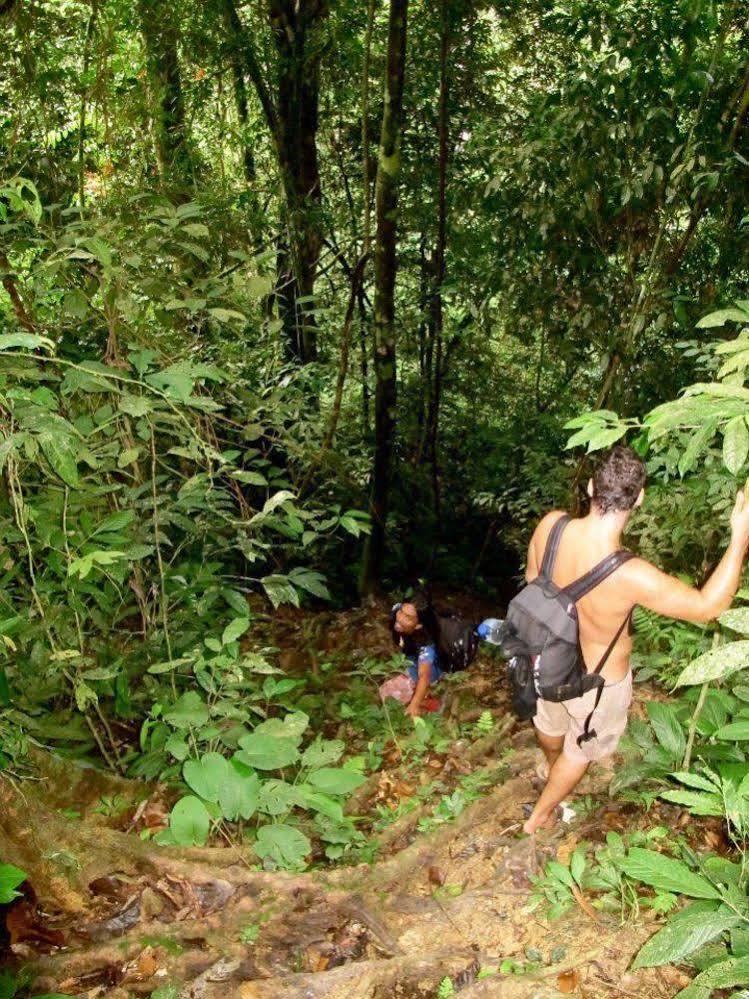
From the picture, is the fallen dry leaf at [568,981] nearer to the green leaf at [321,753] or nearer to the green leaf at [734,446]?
the green leaf at [321,753]

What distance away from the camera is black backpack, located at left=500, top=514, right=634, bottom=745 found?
294cm

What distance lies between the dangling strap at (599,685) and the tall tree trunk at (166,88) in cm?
592

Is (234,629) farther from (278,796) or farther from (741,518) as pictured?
(741,518)

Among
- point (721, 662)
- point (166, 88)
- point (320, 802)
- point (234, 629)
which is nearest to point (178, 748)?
point (234, 629)

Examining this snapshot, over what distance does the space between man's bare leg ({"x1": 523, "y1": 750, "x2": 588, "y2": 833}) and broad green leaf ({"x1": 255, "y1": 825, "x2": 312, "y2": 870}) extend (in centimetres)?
115

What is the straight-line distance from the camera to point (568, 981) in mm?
2410

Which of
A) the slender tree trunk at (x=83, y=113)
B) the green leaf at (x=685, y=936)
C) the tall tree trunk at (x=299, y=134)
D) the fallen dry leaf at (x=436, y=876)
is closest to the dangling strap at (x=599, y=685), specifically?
the fallen dry leaf at (x=436, y=876)

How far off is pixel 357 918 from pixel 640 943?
1142 mm

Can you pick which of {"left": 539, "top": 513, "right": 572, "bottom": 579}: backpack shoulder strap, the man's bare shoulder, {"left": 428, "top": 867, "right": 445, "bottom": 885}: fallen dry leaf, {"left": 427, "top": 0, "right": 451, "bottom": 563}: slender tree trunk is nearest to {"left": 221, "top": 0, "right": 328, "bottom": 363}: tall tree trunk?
{"left": 427, "top": 0, "right": 451, "bottom": 563}: slender tree trunk

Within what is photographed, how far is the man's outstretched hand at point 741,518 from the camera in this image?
7.50 feet

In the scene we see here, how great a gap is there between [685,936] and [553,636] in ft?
3.86

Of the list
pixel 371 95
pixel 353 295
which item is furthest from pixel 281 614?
pixel 371 95

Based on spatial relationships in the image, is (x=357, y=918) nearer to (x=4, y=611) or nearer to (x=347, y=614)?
(x=4, y=611)

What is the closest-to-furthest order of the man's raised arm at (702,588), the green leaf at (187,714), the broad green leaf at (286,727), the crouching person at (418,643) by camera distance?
the man's raised arm at (702,588) < the broad green leaf at (286,727) < the green leaf at (187,714) < the crouching person at (418,643)
